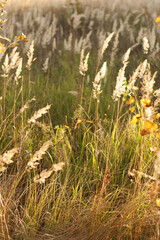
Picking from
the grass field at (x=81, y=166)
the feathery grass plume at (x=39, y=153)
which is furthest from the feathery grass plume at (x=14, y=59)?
the feathery grass plume at (x=39, y=153)

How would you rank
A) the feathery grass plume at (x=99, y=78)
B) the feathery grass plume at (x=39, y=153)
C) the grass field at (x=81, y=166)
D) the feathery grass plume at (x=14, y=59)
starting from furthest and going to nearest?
the feathery grass plume at (x=14, y=59)
the feathery grass plume at (x=99, y=78)
the grass field at (x=81, y=166)
the feathery grass plume at (x=39, y=153)

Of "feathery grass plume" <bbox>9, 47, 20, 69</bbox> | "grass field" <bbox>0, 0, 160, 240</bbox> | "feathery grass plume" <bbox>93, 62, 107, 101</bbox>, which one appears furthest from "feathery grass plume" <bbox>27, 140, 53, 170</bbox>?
"feathery grass plume" <bbox>9, 47, 20, 69</bbox>

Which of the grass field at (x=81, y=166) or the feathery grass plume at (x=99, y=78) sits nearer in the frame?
the grass field at (x=81, y=166)

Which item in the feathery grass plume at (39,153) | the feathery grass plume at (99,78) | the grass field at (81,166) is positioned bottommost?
the grass field at (81,166)

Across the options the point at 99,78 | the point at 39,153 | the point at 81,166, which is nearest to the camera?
the point at 39,153

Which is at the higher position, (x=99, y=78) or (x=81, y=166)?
(x=99, y=78)

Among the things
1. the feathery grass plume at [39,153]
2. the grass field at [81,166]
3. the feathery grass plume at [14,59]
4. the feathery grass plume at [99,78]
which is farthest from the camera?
the feathery grass plume at [14,59]

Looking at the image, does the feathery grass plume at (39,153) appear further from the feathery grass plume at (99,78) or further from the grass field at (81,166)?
the feathery grass plume at (99,78)

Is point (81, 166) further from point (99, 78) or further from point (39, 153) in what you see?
point (39, 153)

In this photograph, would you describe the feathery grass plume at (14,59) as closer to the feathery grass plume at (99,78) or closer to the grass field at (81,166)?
the grass field at (81,166)

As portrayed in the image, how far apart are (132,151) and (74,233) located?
0.77 metres

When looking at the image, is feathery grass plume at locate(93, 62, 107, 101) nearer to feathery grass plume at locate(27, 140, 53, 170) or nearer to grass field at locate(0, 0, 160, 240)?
grass field at locate(0, 0, 160, 240)

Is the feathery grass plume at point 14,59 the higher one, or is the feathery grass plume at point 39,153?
the feathery grass plume at point 14,59

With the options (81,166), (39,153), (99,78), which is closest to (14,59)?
(99,78)
